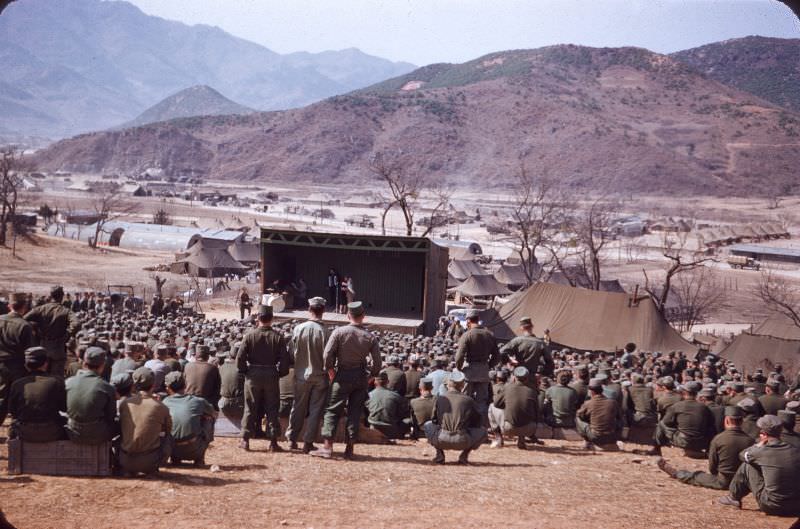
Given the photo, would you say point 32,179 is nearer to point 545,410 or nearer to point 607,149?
point 607,149

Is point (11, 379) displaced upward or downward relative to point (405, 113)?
downward

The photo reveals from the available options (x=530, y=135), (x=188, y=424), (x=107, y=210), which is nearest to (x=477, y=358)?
(x=188, y=424)

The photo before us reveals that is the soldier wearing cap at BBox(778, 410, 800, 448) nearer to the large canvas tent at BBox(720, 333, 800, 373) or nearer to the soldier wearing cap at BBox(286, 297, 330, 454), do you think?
the soldier wearing cap at BBox(286, 297, 330, 454)

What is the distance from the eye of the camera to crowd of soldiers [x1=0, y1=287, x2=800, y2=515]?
23.7ft

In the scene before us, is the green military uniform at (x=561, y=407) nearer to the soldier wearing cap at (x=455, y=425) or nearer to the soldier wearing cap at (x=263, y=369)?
the soldier wearing cap at (x=455, y=425)

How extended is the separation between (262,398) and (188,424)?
1.06 metres

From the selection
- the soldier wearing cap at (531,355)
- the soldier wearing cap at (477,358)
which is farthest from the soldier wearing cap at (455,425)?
the soldier wearing cap at (531,355)

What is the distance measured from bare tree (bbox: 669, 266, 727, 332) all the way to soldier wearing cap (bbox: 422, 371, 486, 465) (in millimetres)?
28390

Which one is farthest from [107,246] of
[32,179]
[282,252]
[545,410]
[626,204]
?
[32,179]

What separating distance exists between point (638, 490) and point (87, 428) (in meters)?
5.33

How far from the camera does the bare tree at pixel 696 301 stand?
36.4 metres

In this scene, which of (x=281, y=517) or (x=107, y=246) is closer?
(x=281, y=517)

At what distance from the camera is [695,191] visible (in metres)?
105

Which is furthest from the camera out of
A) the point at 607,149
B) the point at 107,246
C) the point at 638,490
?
the point at 607,149
